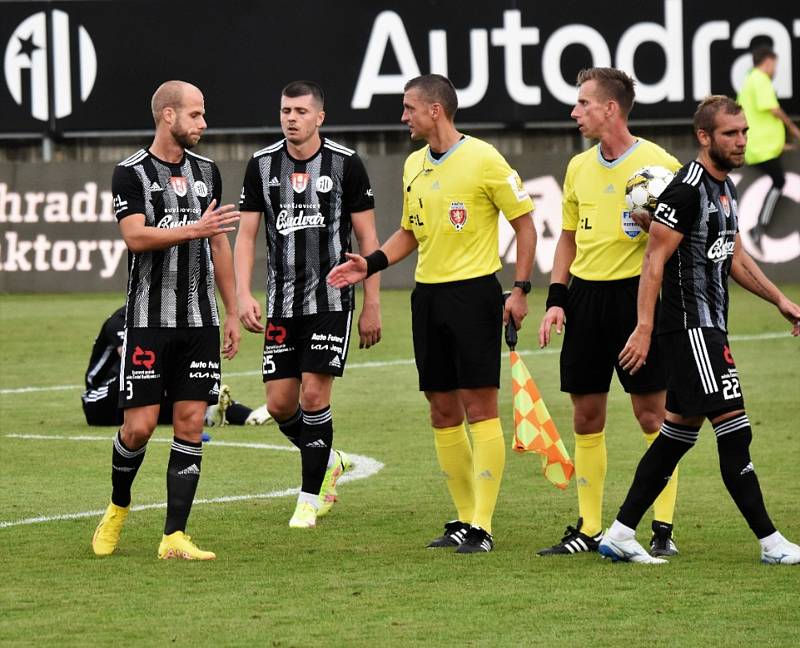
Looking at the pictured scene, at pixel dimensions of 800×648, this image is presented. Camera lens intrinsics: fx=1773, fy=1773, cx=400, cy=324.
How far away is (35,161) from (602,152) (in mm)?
17157

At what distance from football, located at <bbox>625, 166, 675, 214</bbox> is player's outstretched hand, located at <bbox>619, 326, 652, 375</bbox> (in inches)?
23.0

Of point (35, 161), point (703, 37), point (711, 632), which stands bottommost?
point (711, 632)

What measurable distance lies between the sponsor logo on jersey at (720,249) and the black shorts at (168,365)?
7.08 ft

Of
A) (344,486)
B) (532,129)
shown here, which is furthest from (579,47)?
(344,486)

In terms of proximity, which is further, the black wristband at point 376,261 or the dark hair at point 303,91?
the dark hair at point 303,91

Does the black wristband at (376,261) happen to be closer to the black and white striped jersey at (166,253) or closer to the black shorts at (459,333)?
the black shorts at (459,333)

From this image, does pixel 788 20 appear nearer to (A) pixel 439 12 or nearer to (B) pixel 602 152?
(A) pixel 439 12

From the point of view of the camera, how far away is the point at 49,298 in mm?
22969

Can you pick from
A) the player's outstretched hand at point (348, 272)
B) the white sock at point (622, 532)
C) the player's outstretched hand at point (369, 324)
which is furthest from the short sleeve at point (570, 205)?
the white sock at point (622, 532)

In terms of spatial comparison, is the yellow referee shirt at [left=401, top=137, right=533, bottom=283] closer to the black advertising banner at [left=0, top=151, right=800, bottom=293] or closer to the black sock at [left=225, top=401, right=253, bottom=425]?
the black sock at [left=225, top=401, right=253, bottom=425]

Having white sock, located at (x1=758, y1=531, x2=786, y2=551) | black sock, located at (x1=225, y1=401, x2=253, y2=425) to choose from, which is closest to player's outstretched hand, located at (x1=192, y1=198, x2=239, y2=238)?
white sock, located at (x1=758, y1=531, x2=786, y2=551)

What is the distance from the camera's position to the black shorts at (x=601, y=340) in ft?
25.3

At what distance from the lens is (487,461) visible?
7910 mm

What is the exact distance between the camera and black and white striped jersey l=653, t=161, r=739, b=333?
7074 millimetres
